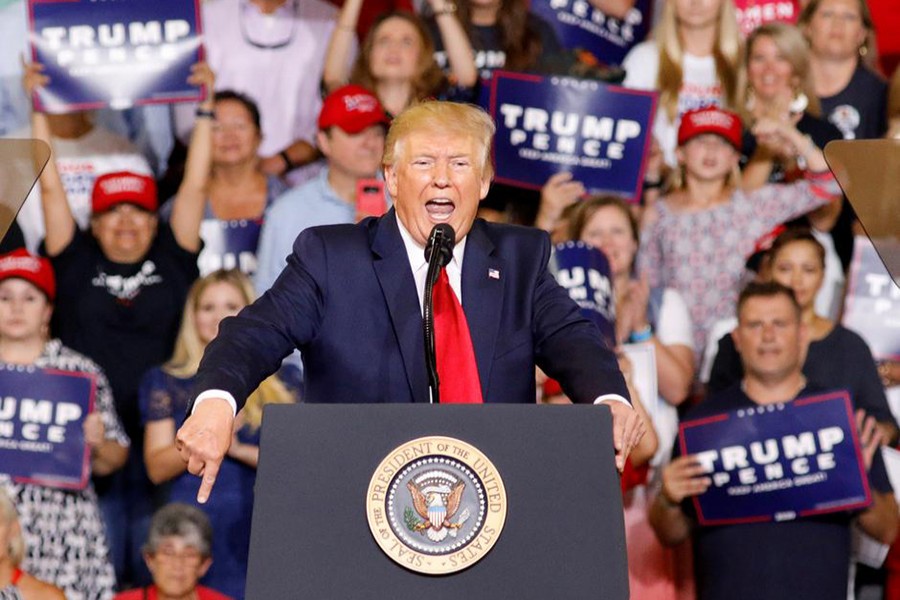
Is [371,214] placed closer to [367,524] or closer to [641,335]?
[641,335]

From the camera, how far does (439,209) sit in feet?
7.71

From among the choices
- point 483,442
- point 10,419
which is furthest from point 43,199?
point 483,442

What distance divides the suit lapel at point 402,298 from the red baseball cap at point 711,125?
271cm

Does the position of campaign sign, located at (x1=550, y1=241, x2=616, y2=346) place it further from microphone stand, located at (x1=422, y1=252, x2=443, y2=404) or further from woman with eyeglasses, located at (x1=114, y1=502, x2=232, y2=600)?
microphone stand, located at (x1=422, y1=252, x2=443, y2=404)

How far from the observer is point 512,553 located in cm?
185

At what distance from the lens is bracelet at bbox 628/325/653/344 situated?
4.71 m

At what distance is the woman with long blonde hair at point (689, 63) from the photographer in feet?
17.3

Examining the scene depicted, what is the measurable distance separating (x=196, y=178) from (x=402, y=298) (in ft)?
9.01

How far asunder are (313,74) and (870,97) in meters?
2.07

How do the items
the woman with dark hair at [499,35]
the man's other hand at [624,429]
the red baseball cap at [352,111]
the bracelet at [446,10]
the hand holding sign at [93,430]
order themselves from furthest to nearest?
the woman with dark hair at [499,35] < the bracelet at [446,10] < the red baseball cap at [352,111] < the hand holding sign at [93,430] < the man's other hand at [624,429]

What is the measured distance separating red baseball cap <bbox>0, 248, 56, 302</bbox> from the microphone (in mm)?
2785

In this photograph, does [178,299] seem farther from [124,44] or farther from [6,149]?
[6,149]

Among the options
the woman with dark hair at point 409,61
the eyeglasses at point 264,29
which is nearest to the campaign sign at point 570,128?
the woman with dark hair at point 409,61

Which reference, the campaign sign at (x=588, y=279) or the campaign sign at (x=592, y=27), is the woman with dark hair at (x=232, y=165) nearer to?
the campaign sign at (x=588, y=279)
